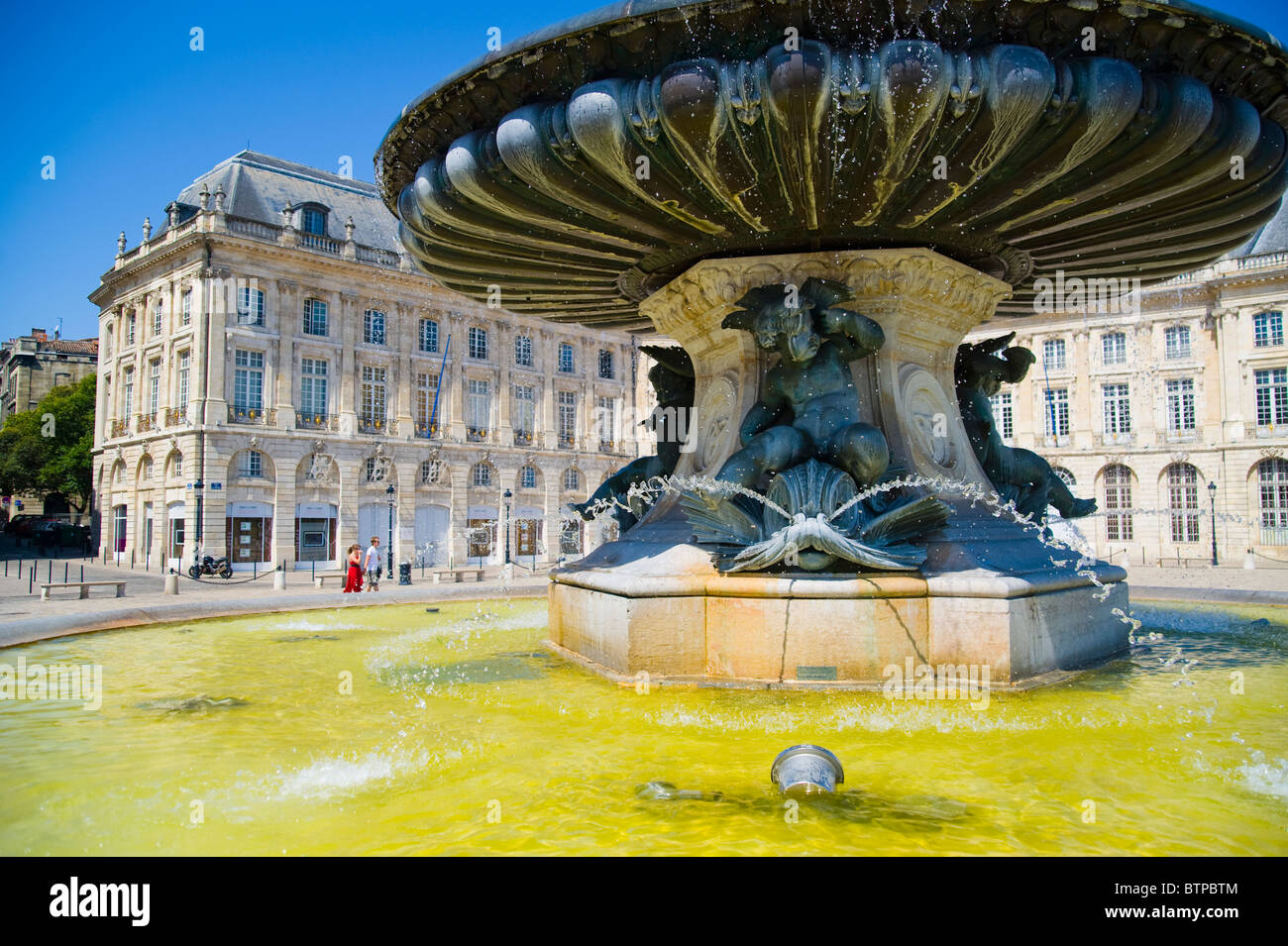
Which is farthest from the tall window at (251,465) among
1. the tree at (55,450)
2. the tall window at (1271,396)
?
the tall window at (1271,396)

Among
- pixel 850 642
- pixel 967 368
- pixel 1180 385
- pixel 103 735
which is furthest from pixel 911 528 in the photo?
pixel 1180 385

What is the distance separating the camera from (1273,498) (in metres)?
38.0

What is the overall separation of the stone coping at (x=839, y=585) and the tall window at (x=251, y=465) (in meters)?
32.7

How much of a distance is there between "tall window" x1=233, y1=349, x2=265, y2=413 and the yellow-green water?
31.7 m

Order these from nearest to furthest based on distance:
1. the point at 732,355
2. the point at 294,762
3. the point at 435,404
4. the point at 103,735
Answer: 1. the point at 294,762
2. the point at 103,735
3. the point at 732,355
4. the point at 435,404

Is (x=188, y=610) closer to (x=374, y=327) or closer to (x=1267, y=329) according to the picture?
(x=374, y=327)

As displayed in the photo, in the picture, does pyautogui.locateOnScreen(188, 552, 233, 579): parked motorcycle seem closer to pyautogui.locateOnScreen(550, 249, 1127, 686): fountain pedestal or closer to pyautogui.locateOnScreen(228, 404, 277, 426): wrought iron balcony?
pyautogui.locateOnScreen(228, 404, 277, 426): wrought iron balcony

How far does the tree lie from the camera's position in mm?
50000

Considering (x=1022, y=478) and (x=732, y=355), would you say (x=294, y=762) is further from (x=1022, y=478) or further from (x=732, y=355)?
(x=1022, y=478)

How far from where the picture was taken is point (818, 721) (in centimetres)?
408

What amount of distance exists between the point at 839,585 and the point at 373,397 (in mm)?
36762

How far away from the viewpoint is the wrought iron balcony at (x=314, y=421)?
3616 centimetres

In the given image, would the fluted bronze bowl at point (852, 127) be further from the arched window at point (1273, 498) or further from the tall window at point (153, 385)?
the arched window at point (1273, 498)
